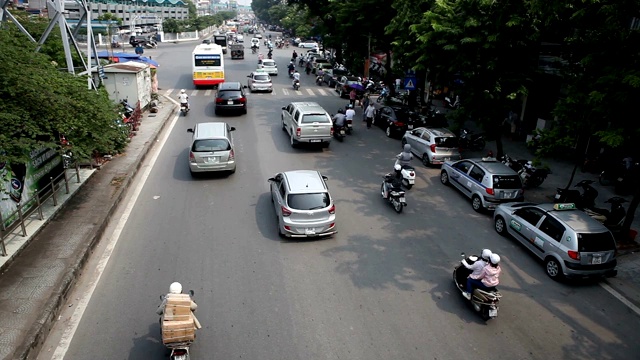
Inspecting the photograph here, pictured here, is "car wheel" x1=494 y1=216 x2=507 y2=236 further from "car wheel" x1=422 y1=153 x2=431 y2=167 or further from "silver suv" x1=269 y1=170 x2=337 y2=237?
"car wheel" x1=422 y1=153 x2=431 y2=167

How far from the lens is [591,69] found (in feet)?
38.4

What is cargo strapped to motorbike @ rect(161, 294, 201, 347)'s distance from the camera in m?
6.93

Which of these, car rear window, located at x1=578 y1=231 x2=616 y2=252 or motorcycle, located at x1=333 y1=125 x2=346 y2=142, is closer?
car rear window, located at x1=578 y1=231 x2=616 y2=252

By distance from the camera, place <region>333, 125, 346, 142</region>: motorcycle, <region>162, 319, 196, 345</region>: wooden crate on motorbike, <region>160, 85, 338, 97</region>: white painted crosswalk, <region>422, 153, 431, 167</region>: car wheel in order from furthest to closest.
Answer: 1. <region>160, 85, 338, 97</region>: white painted crosswalk
2. <region>333, 125, 346, 142</region>: motorcycle
3. <region>422, 153, 431, 167</region>: car wheel
4. <region>162, 319, 196, 345</region>: wooden crate on motorbike

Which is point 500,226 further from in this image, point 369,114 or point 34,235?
point 369,114

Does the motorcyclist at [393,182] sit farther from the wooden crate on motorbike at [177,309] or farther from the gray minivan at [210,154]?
the wooden crate on motorbike at [177,309]

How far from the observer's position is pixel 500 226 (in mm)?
12562

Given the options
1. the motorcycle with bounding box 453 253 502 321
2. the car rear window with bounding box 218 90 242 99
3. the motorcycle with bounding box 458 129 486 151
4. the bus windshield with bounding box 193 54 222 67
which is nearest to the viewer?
the motorcycle with bounding box 453 253 502 321

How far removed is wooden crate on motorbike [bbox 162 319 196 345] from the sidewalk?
90.1 inches

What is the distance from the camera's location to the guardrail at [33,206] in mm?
10244

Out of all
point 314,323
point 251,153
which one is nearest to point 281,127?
point 251,153

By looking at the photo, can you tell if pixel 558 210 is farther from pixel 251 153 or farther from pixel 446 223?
pixel 251 153

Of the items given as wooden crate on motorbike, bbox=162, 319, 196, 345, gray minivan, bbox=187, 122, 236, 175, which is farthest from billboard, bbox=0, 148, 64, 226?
wooden crate on motorbike, bbox=162, 319, 196, 345

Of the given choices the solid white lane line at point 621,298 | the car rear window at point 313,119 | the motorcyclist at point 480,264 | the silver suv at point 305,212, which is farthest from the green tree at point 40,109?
the solid white lane line at point 621,298
